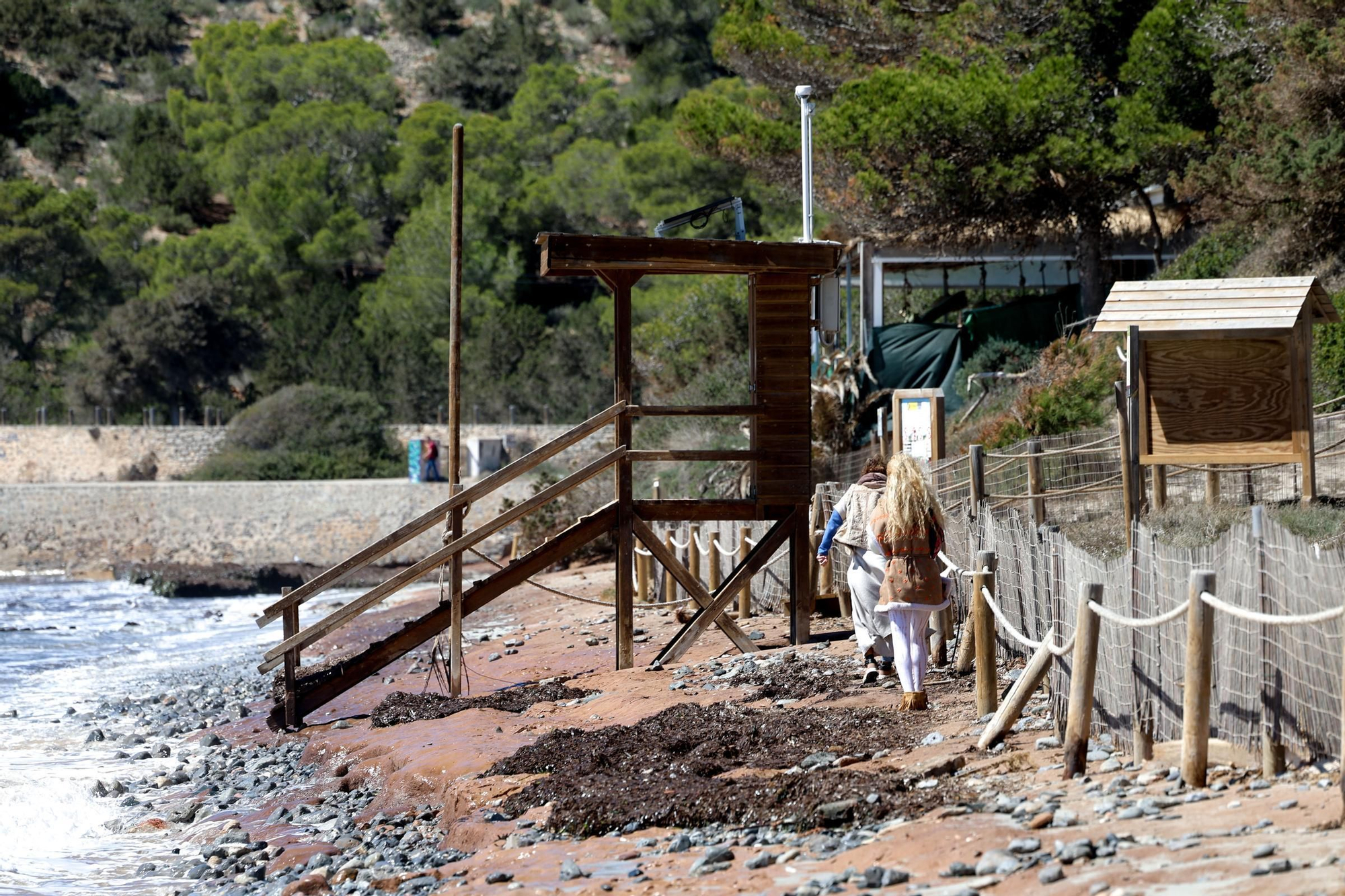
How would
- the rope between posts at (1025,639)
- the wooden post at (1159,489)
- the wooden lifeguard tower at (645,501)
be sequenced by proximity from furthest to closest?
the wooden post at (1159,489)
the wooden lifeguard tower at (645,501)
the rope between posts at (1025,639)

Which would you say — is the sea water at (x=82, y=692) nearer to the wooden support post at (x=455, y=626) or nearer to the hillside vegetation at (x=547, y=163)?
the wooden support post at (x=455, y=626)

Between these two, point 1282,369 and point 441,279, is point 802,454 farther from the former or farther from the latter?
point 441,279

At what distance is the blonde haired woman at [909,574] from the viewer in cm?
897

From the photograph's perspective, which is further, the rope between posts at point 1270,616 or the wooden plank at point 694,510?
the wooden plank at point 694,510

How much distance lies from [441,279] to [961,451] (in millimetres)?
37630

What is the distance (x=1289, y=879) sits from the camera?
4.88 meters

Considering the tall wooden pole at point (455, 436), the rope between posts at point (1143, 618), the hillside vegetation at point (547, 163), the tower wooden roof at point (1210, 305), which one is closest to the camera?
the rope between posts at point (1143, 618)

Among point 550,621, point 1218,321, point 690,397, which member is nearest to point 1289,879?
point 1218,321

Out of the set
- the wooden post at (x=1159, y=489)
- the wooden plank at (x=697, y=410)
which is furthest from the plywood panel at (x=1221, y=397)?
the wooden plank at (x=697, y=410)

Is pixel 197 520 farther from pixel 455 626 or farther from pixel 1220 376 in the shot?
pixel 1220 376

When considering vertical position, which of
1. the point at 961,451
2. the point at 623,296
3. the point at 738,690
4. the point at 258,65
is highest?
the point at 258,65

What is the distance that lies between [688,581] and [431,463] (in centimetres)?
2865

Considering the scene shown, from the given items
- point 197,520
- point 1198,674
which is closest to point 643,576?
point 1198,674

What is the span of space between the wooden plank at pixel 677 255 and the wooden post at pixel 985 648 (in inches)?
169
